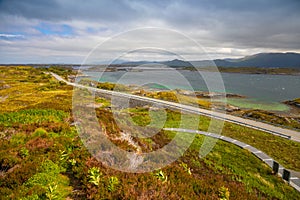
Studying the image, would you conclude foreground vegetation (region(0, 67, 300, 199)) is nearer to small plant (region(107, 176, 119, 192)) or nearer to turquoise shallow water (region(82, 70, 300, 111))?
small plant (region(107, 176, 119, 192))

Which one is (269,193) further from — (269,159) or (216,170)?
(269,159)

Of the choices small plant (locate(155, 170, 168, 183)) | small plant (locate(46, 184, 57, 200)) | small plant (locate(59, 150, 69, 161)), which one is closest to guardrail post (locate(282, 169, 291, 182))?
A: small plant (locate(155, 170, 168, 183))

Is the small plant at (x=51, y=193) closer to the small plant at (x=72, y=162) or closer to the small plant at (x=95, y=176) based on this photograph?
the small plant at (x=95, y=176)

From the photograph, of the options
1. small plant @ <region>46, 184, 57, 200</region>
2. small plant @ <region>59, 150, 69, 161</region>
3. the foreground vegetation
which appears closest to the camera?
small plant @ <region>46, 184, 57, 200</region>

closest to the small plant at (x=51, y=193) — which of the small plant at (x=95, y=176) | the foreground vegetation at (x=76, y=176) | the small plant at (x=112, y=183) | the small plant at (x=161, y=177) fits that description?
the foreground vegetation at (x=76, y=176)

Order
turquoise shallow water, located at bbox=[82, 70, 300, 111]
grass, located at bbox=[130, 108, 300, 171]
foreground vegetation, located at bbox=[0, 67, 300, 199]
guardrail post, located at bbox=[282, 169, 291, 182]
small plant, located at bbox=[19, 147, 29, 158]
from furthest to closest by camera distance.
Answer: turquoise shallow water, located at bbox=[82, 70, 300, 111] < grass, located at bbox=[130, 108, 300, 171] < guardrail post, located at bbox=[282, 169, 291, 182] < small plant, located at bbox=[19, 147, 29, 158] < foreground vegetation, located at bbox=[0, 67, 300, 199]

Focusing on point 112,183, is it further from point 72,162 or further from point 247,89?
point 247,89

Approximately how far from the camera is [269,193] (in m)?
11.6

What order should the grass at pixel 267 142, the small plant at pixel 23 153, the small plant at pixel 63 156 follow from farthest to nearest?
the grass at pixel 267 142 → the small plant at pixel 23 153 → the small plant at pixel 63 156

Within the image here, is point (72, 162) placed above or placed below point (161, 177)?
above

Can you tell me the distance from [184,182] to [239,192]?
8.65 ft

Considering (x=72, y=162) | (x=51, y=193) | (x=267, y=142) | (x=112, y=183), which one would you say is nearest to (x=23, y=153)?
(x=72, y=162)

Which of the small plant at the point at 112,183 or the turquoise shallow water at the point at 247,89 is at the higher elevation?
the small plant at the point at 112,183

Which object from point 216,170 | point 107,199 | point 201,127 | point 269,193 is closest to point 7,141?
point 107,199
